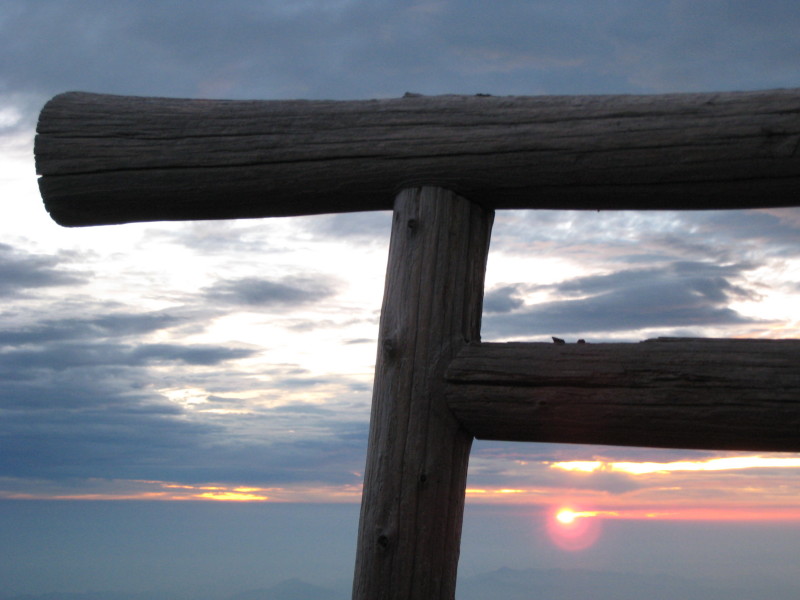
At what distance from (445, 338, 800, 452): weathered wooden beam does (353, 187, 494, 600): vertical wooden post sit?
0.31 ft

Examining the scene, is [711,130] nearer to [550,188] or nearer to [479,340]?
[550,188]

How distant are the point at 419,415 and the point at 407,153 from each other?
2.66 ft

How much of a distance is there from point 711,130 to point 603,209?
0.38m

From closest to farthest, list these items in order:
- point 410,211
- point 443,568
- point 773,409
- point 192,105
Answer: point 773,409 → point 443,568 → point 410,211 → point 192,105

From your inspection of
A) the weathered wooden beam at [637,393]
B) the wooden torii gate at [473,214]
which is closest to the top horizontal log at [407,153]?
the wooden torii gate at [473,214]

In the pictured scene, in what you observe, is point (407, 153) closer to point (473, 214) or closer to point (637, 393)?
point (473, 214)

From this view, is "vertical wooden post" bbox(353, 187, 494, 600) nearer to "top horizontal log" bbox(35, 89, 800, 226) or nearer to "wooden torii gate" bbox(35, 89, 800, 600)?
"wooden torii gate" bbox(35, 89, 800, 600)

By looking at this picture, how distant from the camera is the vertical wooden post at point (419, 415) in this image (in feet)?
7.47

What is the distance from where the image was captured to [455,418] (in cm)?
232

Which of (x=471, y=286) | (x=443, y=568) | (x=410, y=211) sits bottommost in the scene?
(x=443, y=568)

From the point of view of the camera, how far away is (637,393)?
7.25 feet

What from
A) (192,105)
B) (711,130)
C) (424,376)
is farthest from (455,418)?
(192,105)

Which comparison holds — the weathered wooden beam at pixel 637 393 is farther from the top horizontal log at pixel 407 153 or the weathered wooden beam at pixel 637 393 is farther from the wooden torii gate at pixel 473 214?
the top horizontal log at pixel 407 153

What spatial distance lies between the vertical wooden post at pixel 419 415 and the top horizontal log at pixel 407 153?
0.19 m
